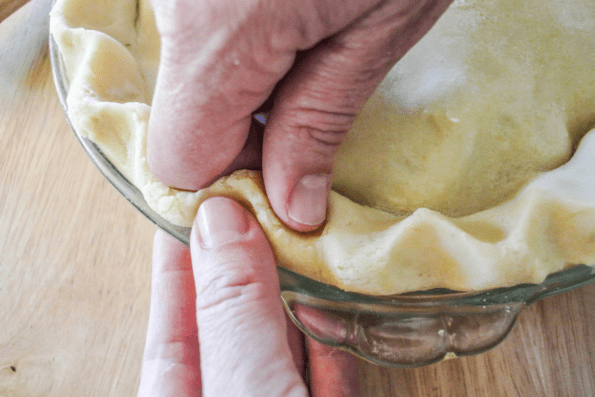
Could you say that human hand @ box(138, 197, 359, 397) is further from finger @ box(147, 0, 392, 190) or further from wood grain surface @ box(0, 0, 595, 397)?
wood grain surface @ box(0, 0, 595, 397)

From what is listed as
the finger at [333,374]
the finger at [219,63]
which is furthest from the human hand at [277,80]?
the finger at [333,374]

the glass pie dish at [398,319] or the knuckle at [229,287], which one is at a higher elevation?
the knuckle at [229,287]

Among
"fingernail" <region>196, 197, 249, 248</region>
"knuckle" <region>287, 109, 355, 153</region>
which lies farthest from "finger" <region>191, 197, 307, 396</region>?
"knuckle" <region>287, 109, 355, 153</region>

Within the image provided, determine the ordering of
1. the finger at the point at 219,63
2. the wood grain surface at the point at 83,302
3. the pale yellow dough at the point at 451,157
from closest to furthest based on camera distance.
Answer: the finger at the point at 219,63 < the pale yellow dough at the point at 451,157 < the wood grain surface at the point at 83,302

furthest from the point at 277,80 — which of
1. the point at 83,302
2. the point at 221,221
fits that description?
the point at 83,302

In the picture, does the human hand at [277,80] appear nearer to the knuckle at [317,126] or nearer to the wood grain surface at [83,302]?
the knuckle at [317,126]

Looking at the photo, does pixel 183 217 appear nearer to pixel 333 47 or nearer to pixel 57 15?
pixel 333 47
